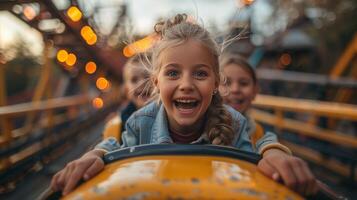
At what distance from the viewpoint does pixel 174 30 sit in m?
1.67

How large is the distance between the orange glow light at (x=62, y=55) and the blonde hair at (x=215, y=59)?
6534 mm

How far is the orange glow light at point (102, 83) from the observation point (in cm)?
1092

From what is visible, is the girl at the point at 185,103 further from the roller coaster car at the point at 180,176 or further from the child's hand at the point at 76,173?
the roller coaster car at the point at 180,176

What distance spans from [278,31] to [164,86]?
1376 centimetres

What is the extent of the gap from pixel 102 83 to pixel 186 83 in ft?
32.5

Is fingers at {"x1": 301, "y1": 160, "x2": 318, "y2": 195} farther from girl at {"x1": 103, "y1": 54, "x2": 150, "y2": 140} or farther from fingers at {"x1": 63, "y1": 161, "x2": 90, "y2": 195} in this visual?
girl at {"x1": 103, "y1": 54, "x2": 150, "y2": 140}

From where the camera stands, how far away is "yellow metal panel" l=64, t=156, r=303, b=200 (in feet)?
3.48

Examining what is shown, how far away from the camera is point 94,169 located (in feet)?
4.21

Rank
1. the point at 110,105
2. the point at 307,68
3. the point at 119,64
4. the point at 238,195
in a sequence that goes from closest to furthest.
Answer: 1. the point at 238,195
2. the point at 110,105
3. the point at 119,64
4. the point at 307,68

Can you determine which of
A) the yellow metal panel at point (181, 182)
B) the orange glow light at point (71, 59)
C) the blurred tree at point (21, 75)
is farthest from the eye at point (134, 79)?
the blurred tree at point (21, 75)

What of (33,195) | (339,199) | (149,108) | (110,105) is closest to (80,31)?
(110,105)

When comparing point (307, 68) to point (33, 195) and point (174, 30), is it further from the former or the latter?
point (174, 30)

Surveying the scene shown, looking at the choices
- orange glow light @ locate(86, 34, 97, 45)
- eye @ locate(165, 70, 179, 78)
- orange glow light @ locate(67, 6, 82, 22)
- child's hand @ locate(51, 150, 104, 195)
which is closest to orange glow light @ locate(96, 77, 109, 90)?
orange glow light @ locate(86, 34, 97, 45)

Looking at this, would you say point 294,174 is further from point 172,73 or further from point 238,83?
point 238,83
